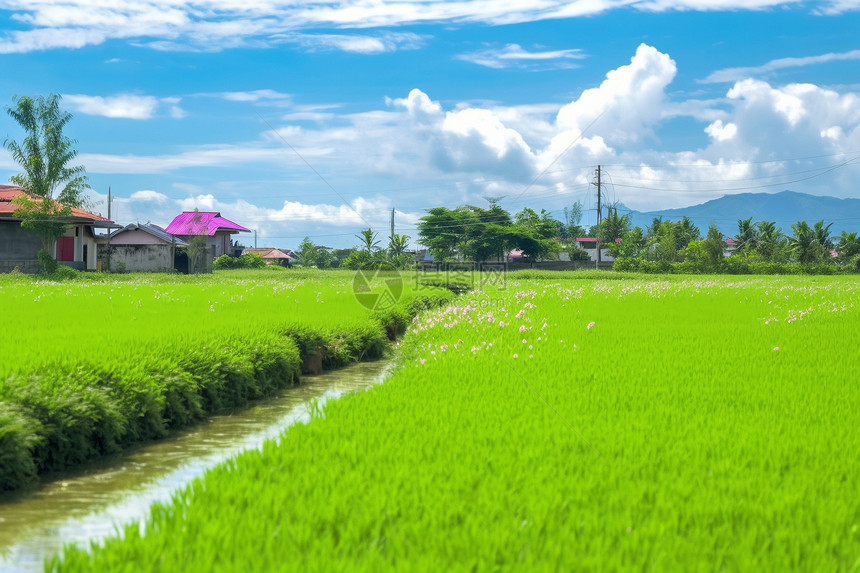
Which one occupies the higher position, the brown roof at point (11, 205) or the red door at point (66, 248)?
the brown roof at point (11, 205)

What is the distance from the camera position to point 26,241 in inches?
1266

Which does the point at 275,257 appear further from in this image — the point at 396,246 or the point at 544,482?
the point at 544,482

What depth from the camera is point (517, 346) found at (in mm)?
10117

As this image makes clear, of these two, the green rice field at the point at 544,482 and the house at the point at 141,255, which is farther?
the house at the point at 141,255

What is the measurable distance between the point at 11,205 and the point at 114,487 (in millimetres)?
32225

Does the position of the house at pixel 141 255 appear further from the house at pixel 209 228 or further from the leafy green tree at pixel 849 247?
the leafy green tree at pixel 849 247

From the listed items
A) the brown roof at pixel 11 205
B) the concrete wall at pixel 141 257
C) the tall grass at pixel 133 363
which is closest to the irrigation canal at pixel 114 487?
the tall grass at pixel 133 363

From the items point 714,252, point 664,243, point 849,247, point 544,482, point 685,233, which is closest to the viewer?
point 544,482

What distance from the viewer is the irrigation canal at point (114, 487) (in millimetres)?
4609

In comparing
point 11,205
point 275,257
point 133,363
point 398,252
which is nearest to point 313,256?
point 275,257

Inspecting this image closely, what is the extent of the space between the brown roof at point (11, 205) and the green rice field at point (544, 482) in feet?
99.3

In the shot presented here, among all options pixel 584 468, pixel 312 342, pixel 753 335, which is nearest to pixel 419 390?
pixel 584 468

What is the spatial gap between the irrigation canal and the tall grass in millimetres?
250

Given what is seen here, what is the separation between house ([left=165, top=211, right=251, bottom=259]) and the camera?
54219 mm
